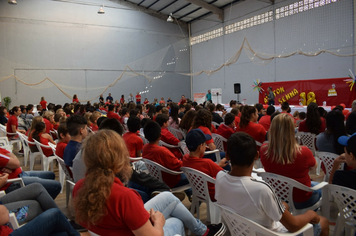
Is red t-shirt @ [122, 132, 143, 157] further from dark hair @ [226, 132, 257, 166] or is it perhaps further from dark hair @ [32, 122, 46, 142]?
dark hair @ [226, 132, 257, 166]

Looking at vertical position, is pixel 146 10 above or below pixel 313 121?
above

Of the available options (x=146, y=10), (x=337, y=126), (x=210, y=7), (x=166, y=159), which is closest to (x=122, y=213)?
(x=166, y=159)

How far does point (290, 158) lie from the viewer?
2.18 metres

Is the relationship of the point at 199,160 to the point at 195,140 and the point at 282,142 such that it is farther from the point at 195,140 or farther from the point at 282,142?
the point at 282,142

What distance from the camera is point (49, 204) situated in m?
2.18

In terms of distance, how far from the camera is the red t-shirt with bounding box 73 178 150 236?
1.30m

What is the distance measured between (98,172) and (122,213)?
23 cm

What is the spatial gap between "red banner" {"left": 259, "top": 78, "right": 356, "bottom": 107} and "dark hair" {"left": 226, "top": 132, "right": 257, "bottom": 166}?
9.58 metres

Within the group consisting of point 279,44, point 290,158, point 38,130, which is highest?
point 279,44

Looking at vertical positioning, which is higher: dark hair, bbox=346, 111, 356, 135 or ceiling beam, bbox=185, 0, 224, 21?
ceiling beam, bbox=185, 0, 224, 21

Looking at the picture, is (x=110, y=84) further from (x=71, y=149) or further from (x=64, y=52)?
(x=71, y=149)

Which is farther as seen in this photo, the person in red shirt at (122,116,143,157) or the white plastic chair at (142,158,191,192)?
the person in red shirt at (122,116,143,157)

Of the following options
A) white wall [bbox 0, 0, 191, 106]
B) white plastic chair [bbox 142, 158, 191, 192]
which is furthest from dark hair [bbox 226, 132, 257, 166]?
white wall [bbox 0, 0, 191, 106]

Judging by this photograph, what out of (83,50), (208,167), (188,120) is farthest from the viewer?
(83,50)
